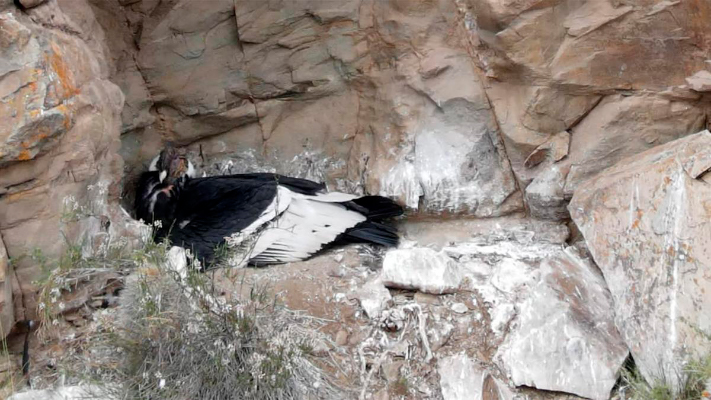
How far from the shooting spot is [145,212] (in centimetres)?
539

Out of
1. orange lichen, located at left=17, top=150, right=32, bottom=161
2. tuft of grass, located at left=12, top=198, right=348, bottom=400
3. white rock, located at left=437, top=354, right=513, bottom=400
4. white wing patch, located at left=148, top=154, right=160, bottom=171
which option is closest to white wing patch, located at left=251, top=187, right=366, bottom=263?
white wing patch, located at left=148, top=154, right=160, bottom=171

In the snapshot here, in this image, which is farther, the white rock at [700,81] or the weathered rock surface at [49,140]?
the white rock at [700,81]

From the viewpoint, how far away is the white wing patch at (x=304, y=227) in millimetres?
5047

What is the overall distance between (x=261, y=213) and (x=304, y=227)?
28 cm

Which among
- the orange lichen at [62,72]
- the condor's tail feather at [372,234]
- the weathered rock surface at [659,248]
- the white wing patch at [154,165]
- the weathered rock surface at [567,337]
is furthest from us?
the white wing patch at [154,165]

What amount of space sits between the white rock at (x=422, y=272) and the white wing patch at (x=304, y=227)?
693 mm

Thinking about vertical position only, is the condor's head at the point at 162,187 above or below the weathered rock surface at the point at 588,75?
below

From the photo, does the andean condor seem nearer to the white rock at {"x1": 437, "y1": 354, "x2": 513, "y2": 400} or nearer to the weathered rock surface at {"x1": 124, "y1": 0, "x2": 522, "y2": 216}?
the weathered rock surface at {"x1": 124, "y1": 0, "x2": 522, "y2": 216}

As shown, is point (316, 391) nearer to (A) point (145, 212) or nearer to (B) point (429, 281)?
(B) point (429, 281)

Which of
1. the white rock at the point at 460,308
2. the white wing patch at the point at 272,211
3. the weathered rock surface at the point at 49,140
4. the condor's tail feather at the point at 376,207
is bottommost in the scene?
the white rock at the point at 460,308

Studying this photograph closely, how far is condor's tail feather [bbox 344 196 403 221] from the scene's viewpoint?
207 inches

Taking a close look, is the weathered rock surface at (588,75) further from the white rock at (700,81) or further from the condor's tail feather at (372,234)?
the condor's tail feather at (372,234)

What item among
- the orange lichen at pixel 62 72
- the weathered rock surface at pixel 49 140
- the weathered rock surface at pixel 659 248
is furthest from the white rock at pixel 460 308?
the orange lichen at pixel 62 72

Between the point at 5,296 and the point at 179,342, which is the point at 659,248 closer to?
the point at 179,342
